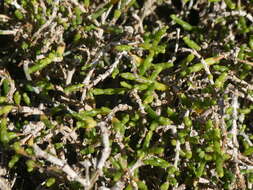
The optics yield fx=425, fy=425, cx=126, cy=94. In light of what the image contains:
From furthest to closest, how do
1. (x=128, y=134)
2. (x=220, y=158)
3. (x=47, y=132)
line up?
(x=128, y=134) → (x=47, y=132) → (x=220, y=158)

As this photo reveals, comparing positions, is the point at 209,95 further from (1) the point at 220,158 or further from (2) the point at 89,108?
(2) the point at 89,108

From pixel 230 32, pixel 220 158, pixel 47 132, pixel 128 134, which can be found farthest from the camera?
pixel 230 32

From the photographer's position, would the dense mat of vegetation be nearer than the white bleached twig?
No

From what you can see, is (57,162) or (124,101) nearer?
(57,162)

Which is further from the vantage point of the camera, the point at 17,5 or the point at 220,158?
the point at 17,5

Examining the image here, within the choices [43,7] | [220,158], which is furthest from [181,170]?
[43,7]

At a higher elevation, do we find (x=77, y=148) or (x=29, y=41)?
(x=29, y=41)

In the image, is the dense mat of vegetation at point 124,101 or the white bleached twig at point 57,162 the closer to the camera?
the white bleached twig at point 57,162

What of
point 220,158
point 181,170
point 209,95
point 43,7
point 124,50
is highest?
point 43,7
